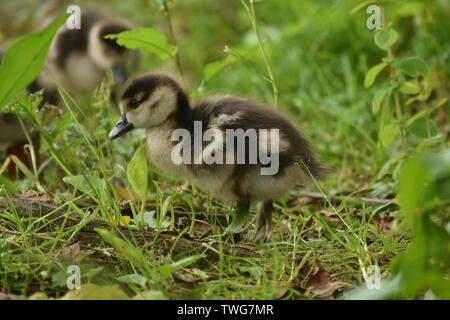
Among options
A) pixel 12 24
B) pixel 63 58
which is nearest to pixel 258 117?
pixel 63 58

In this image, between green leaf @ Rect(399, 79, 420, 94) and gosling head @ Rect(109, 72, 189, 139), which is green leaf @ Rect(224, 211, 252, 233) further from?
green leaf @ Rect(399, 79, 420, 94)

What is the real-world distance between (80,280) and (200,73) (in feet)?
10.2

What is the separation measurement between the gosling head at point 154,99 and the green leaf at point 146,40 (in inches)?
8.4

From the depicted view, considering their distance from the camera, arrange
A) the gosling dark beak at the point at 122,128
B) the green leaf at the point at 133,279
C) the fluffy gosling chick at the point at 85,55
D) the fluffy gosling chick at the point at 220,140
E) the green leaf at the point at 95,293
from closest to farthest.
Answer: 1. the green leaf at the point at 95,293
2. the green leaf at the point at 133,279
3. the fluffy gosling chick at the point at 220,140
4. the gosling dark beak at the point at 122,128
5. the fluffy gosling chick at the point at 85,55

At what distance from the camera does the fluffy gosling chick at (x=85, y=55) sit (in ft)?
12.4

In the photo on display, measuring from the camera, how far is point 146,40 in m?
2.47

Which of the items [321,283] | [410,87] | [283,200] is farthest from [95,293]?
[410,87]

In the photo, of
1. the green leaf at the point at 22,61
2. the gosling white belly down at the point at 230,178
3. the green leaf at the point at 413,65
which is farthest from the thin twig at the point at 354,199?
the green leaf at the point at 22,61

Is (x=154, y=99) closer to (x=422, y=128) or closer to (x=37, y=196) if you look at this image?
(x=37, y=196)

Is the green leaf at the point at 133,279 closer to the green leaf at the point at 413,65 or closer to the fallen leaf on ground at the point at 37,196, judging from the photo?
the fallen leaf on ground at the point at 37,196

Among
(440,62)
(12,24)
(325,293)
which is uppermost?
(12,24)

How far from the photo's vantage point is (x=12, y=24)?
19.0ft

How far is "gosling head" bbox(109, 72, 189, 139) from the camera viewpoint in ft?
7.37

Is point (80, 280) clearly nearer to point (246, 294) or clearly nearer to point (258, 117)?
point (246, 294)
